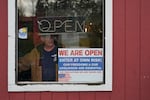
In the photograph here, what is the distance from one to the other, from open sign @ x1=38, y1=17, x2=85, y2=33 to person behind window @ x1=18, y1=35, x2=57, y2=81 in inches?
4.6

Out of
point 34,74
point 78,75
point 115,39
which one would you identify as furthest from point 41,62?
point 115,39

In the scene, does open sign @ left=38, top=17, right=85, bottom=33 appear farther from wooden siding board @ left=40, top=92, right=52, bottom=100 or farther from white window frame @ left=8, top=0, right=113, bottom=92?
wooden siding board @ left=40, top=92, right=52, bottom=100

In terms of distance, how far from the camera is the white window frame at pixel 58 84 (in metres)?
4.91

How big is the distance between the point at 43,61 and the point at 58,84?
37 cm

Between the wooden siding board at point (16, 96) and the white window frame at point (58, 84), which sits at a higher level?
the white window frame at point (58, 84)

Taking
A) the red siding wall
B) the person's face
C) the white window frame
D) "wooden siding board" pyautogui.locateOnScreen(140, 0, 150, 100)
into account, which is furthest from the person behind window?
"wooden siding board" pyautogui.locateOnScreen(140, 0, 150, 100)

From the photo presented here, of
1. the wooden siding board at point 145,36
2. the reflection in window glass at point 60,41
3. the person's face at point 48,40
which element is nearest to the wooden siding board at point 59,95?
the reflection in window glass at point 60,41

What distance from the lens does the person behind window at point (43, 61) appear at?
195 inches

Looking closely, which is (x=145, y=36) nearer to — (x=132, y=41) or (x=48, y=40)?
(x=132, y=41)

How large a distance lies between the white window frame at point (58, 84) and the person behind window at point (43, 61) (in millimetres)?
113

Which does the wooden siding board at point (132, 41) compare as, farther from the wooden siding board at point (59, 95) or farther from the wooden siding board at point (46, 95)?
the wooden siding board at point (46, 95)

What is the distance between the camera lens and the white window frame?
193 inches

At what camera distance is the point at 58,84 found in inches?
195

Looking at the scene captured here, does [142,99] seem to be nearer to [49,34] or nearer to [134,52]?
[134,52]
